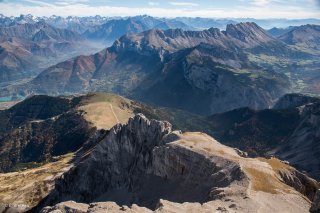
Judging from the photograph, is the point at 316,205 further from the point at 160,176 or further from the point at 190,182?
the point at 160,176

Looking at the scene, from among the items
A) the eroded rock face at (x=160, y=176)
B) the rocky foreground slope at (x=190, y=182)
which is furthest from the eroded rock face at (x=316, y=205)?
the eroded rock face at (x=160, y=176)

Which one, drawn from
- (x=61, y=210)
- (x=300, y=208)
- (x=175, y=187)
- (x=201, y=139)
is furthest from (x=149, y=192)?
(x=300, y=208)

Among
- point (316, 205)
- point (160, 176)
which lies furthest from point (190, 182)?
point (316, 205)

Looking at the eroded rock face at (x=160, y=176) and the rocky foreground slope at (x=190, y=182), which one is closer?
the rocky foreground slope at (x=190, y=182)

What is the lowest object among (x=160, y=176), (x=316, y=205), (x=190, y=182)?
(x=160, y=176)

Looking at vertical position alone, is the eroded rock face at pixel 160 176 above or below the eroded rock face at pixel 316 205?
below

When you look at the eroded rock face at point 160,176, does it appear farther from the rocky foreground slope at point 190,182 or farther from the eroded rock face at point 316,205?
the eroded rock face at point 316,205

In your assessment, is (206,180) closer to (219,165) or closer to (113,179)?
(219,165)

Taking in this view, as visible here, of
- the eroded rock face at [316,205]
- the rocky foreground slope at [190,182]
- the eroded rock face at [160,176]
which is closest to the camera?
the eroded rock face at [316,205]
